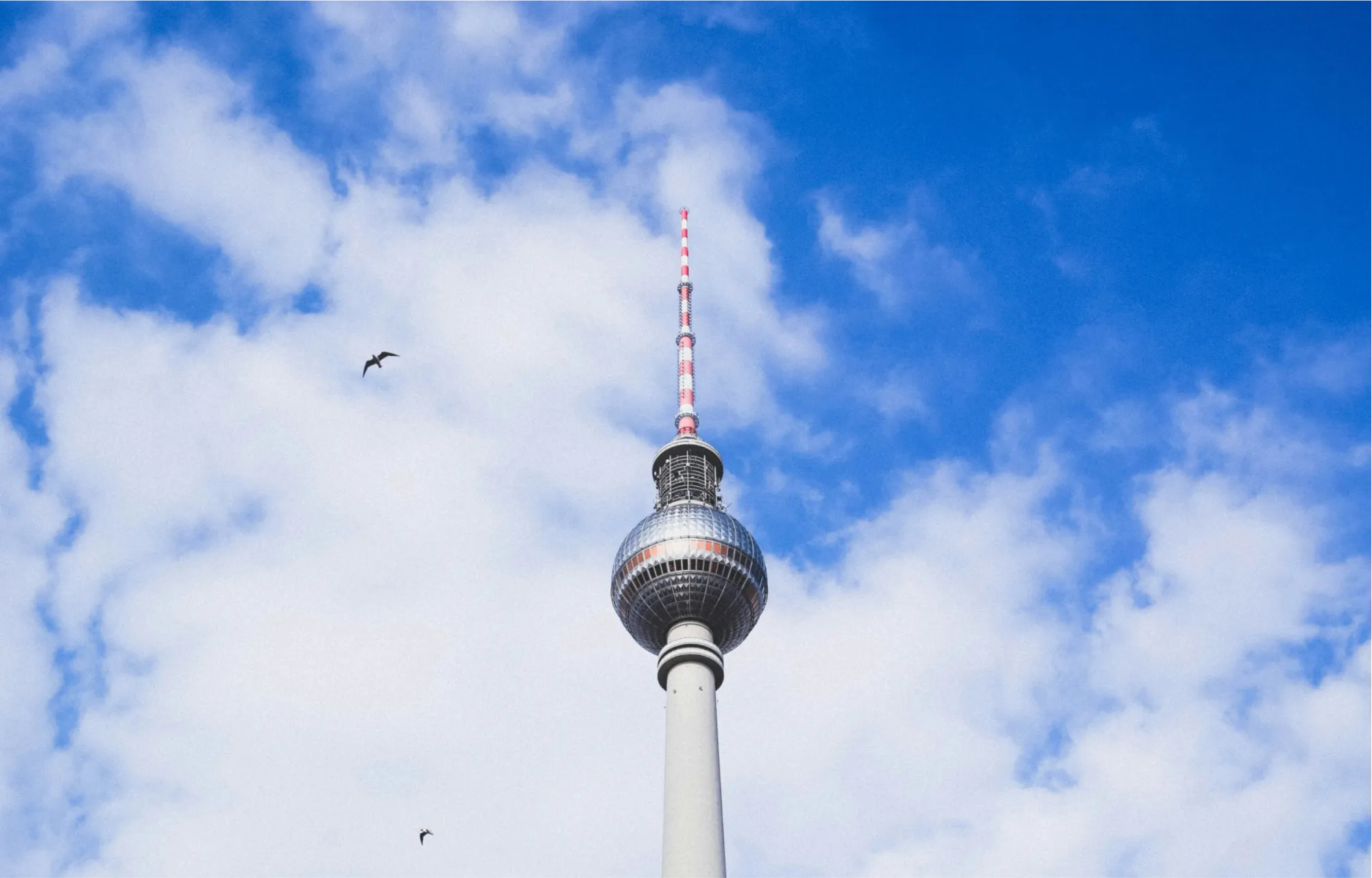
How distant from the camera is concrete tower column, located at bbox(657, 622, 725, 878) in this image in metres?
78.1

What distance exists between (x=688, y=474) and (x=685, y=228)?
28535mm

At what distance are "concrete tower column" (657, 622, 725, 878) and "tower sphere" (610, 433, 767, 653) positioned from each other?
146 cm

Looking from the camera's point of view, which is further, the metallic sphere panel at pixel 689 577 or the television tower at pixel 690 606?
the metallic sphere panel at pixel 689 577

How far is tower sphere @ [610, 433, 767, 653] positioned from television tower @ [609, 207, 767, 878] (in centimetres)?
7

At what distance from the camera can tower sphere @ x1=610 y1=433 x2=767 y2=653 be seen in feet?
300

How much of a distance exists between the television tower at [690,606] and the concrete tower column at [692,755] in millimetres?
71

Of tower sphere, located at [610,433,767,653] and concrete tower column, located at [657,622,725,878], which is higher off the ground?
tower sphere, located at [610,433,767,653]

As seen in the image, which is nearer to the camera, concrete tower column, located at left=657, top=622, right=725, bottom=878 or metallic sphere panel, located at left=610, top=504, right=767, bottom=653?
concrete tower column, located at left=657, top=622, right=725, bottom=878

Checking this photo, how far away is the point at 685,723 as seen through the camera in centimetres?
8512

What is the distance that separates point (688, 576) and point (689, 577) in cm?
7

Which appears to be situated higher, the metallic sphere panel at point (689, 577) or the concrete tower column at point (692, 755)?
the metallic sphere panel at point (689, 577)

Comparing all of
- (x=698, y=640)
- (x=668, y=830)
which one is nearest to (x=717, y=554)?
(x=698, y=640)

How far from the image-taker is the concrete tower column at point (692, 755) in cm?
7812

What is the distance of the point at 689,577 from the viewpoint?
9119 cm
